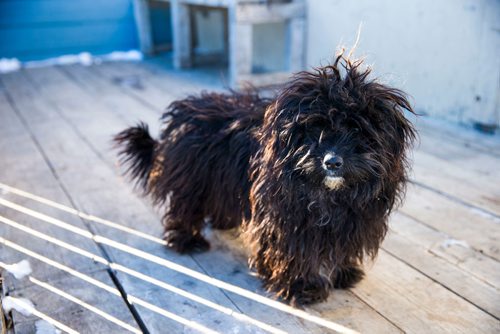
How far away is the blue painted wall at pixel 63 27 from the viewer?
243 inches

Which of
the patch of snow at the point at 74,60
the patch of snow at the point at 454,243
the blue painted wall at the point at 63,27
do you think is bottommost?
the patch of snow at the point at 74,60

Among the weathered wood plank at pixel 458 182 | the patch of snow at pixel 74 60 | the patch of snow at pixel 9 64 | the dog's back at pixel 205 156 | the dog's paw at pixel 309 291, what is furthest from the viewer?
the patch of snow at pixel 74 60

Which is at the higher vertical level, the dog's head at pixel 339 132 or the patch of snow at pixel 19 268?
the dog's head at pixel 339 132

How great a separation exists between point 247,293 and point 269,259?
185 mm

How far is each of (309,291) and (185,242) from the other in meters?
0.66

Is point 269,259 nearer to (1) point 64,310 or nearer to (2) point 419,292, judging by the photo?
(2) point 419,292

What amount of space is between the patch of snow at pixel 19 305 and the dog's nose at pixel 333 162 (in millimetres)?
1252

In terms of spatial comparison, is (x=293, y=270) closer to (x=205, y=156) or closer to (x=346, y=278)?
(x=346, y=278)

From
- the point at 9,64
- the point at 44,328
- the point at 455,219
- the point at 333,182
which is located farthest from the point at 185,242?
the point at 9,64

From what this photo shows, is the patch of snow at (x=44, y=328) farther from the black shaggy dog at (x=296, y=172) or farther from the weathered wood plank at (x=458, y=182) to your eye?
the weathered wood plank at (x=458, y=182)

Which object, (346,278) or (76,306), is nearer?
(76,306)

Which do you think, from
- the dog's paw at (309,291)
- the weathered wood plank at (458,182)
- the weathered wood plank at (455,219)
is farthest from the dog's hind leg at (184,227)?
the weathered wood plank at (458,182)

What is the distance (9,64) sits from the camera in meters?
6.21

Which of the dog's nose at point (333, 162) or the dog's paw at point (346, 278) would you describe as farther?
the dog's paw at point (346, 278)
